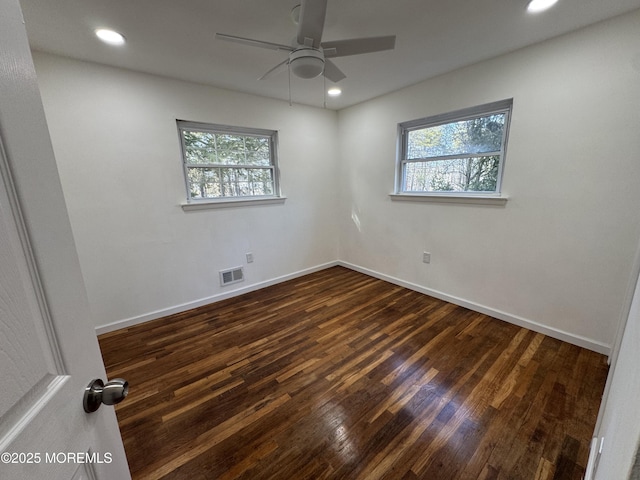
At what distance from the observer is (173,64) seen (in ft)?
7.43

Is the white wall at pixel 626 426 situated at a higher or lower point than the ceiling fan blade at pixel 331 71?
lower

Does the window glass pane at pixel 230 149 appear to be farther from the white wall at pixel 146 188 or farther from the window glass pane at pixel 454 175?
the window glass pane at pixel 454 175

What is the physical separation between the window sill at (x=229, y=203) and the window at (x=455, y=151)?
164cm

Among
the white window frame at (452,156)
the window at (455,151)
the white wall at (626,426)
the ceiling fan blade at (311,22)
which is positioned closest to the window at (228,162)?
the white window frame at (452,156)

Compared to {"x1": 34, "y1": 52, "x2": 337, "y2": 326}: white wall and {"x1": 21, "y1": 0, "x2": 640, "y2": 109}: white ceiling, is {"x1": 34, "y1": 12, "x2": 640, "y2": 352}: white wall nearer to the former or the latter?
{"x1": 34, "y1": 52, "x2": 337, "y2": 326}: white wall

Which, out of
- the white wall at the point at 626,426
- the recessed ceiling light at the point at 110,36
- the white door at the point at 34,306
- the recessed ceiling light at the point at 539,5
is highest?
the recessed ceiling light at the point at 110,36

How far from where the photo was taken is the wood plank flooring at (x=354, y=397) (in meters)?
1.31

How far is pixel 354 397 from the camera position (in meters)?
1.69

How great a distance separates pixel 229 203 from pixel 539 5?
3.01 metres

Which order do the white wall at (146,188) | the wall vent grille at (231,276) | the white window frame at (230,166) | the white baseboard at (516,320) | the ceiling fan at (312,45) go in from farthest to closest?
the wall vent grille at (231,276) → the white window frame at (230,166) → the white wall at (146,188) → the white baseboard at (516,320) → the ceiling fan at (312,45)

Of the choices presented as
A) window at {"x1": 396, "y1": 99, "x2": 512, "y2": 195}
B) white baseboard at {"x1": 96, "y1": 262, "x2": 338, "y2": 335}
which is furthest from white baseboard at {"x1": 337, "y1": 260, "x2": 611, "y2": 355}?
white baseboard at {"x1": 96, "y1": 262, "x2": 338, "y2": 335}

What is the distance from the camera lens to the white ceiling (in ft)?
5.19

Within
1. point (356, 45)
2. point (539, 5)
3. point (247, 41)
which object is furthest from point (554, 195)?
point (247, 41)

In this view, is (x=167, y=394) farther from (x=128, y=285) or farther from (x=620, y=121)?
(x=620, y=121)
